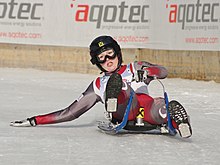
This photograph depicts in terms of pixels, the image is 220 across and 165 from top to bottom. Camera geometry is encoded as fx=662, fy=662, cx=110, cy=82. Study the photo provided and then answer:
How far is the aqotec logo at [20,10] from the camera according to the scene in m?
16.1

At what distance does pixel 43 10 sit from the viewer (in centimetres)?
1617

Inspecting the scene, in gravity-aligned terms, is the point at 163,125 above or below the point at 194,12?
below

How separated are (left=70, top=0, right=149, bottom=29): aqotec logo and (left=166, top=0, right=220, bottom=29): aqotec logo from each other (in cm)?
73

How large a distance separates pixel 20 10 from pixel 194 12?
181 inches

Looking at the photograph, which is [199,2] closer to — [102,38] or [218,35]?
[218,35]

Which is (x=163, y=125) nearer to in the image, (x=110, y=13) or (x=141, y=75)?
(x=141, y=75)

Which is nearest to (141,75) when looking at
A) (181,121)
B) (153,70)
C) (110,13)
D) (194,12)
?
(153,70)

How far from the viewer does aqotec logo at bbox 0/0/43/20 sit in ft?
53.0

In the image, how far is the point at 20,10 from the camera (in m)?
16.2

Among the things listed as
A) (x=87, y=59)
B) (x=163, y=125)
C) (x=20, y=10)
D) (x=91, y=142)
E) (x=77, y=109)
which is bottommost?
(x=91, y=142)

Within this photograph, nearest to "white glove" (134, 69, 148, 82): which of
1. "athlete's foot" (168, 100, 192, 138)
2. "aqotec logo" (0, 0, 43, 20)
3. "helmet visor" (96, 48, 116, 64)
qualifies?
"helmet visor" (96, 48, 116, 64)

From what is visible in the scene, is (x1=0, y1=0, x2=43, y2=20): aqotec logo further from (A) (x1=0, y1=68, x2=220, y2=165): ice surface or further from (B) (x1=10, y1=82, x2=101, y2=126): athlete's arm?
(B) (x1=10, y1=82, x2=101, y2=126): athlete's arm

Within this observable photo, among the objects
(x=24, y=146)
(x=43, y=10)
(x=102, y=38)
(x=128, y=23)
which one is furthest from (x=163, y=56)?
(x=24, y=146)

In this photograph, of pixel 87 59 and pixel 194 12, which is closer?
pixel 194 12
